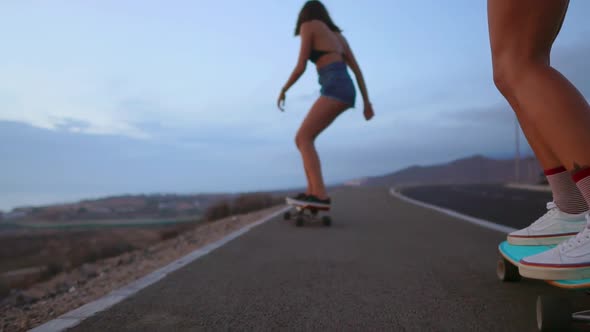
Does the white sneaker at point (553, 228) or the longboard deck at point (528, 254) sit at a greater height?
the white sneaker at point (553, 228)

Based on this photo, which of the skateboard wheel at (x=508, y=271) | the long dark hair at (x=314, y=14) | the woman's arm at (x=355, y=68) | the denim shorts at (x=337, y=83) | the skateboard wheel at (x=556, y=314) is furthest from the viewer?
the woman's arm at (x=355, y=68)

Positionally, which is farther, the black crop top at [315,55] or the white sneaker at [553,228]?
the black crop top at [315,55]

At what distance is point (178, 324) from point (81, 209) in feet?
107

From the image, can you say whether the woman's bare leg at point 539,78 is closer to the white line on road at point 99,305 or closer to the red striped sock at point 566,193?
the red striped sock at point 566,193

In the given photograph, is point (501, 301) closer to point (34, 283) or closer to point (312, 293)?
point (312, 293)

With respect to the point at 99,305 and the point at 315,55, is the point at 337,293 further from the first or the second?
the point at 315,55

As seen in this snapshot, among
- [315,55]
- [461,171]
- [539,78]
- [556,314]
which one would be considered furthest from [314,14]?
[461,171]

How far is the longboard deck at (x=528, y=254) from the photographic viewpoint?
165 centimetres

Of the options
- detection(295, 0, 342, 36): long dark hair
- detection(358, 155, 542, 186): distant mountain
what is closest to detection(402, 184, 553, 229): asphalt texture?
detection(295, 0, 342, 36): long dark hair

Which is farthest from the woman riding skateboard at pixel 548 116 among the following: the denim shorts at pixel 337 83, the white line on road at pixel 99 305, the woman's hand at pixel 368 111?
the woman's hand at pixel 368 111

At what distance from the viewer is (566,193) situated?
A: 2.16 meters

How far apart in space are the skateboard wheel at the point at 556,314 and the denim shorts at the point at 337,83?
4789mm

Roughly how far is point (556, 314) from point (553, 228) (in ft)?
2.32

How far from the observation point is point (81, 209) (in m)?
31.2
